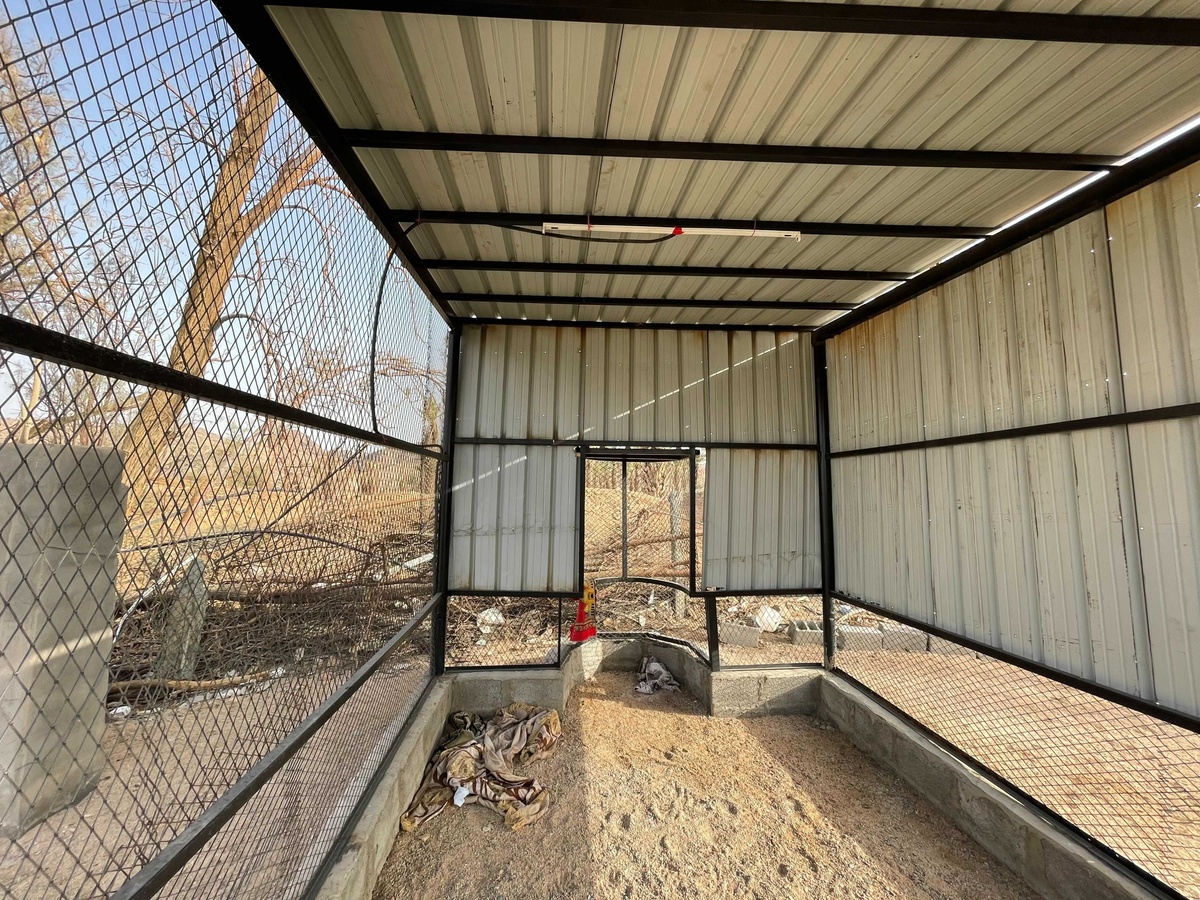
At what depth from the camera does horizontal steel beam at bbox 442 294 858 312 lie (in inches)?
143

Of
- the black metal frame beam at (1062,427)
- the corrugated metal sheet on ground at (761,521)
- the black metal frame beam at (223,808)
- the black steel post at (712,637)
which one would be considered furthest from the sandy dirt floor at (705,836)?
the black metal frame beam at (1062,427)

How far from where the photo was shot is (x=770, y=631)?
567 cm

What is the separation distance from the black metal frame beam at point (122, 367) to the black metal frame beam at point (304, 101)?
1148 mm

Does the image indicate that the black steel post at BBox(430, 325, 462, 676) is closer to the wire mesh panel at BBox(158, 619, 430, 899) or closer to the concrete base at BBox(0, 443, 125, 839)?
the wire mesh panel at BBox(158, 619, 430, 899)

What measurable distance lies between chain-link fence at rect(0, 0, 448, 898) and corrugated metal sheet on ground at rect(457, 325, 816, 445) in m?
1.54

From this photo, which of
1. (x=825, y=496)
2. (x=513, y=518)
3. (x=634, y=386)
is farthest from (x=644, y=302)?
(x=825, y=496)

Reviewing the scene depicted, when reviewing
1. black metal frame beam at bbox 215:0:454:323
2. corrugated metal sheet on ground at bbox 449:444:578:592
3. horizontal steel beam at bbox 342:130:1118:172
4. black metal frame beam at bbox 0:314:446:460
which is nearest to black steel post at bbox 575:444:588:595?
corrugated metal sheet on ground at bbox 449:444:578:592

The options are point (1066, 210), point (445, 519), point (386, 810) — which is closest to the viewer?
point (1066, 210)

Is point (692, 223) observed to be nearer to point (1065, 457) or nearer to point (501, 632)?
point (1065, 457)

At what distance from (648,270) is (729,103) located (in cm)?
137

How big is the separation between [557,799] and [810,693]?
2.51m

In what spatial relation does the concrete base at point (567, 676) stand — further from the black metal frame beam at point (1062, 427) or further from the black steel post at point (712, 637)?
the black metal frame beam at point (1062, 427)

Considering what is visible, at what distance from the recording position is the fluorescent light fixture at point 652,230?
2.54 metres

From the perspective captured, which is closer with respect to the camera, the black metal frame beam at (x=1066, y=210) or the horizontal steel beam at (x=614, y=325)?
the black metal frame beam at (x=1066, y=210)
